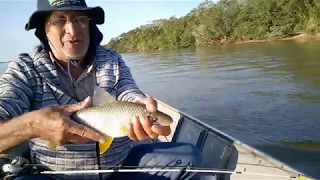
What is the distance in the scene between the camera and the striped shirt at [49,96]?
234 cm

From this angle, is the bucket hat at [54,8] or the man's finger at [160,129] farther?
the bucket hat at [54,8]

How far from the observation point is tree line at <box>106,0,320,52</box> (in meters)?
40.3

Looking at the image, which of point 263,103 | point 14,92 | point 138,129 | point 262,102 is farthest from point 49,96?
point 262,102

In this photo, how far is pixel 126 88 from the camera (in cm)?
274

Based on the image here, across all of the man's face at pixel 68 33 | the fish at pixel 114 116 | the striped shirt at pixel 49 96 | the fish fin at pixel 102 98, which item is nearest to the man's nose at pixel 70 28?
the man's face at pixel 68 33

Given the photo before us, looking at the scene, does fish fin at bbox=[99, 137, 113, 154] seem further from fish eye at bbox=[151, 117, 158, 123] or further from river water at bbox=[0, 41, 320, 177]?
river water at bbox=[0, 41, 320, 177]

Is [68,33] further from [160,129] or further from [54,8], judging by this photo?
[160,129]

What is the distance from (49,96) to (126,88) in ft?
1.89

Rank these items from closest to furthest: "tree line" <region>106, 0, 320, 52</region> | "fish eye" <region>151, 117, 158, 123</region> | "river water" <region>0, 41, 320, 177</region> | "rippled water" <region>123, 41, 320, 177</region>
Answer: "fish eye" <region>151, 117, 158, 123</region>, "river water" <region>0, 41, 320, 177</region>, "rippled water" <region>123, 41, 320, 177</region>, "tree line" <region>106, 0, 320, 52</region>

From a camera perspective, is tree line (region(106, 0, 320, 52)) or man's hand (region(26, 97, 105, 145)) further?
tree line (region(106, 0, 320, 52))

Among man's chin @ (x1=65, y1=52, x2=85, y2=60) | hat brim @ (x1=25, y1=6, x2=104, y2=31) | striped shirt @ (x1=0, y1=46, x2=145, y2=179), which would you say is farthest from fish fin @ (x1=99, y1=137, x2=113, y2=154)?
hat brim @ (x1=25, y1=6, x2=104, y2=31)

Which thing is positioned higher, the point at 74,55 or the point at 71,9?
the point at 71,9

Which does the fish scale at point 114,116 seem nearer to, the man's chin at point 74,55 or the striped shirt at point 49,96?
the striped shirt at point 49,96

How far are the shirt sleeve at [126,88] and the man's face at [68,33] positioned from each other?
356 millimetres
